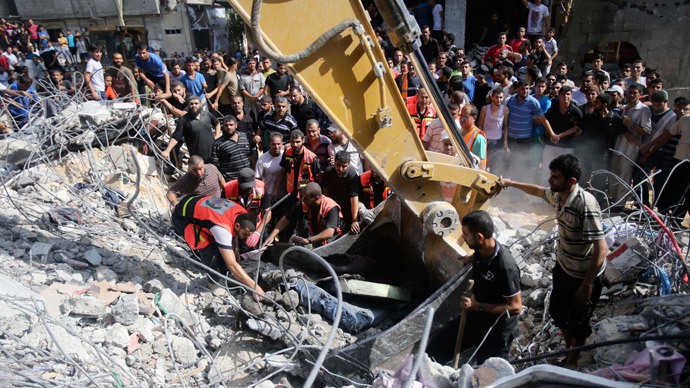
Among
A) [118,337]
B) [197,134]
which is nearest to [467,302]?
[118,337]

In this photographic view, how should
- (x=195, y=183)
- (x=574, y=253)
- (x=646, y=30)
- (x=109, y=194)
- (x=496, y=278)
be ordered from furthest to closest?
(x=646, y=30) → (x=109, y=194) → (x=195, y=183) → (x=574, y=253) → (x=496, y=278)

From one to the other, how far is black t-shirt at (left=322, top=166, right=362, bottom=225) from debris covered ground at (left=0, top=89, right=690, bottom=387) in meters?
1.24

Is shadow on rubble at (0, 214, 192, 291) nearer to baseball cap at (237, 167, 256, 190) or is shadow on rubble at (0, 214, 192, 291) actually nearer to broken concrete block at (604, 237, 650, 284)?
baseball cap at (237, 167, 256, 190)

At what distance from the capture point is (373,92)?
338cm

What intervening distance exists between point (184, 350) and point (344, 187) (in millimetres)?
2597

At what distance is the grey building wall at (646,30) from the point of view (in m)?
10.3

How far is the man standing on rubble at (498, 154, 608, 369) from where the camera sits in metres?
3.09

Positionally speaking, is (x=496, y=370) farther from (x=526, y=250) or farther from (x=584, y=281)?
(x=526, y=250)

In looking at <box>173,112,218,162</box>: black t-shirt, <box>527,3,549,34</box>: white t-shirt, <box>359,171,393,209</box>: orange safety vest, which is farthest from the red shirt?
<box>173,112,218,162</box>: black t-shirt

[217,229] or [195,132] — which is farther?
[195,132]

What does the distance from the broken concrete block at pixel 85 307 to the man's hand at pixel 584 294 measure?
3.55m

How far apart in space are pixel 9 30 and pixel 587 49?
2092cm

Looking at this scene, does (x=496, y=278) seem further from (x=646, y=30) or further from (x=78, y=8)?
(x=78, y=8)

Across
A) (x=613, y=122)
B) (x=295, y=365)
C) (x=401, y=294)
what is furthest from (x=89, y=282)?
(x=613, y=122)
